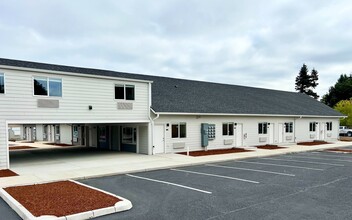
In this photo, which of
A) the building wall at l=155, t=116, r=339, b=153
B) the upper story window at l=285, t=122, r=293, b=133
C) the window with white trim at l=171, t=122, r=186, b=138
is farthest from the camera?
the upper story window at l=285, t=122, r=293, b=133

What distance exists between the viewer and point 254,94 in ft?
103

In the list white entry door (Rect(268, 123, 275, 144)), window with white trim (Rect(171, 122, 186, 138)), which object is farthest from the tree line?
window with white trim (Rect(171, 122, 186, 138))

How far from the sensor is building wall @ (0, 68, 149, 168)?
13.8 meters

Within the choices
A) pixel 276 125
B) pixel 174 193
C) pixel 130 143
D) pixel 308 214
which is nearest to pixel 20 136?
pixel 130 143

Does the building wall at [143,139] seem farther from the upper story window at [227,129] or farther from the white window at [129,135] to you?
the upper story window at [227,129]

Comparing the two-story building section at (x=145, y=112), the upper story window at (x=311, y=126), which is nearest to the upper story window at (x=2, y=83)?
the two-story building section at (x=145, y=112)

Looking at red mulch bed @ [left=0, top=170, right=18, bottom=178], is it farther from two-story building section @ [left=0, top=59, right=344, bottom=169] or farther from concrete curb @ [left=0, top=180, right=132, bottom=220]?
concrete curb @ [left=0, top=180, right=132, bottom=220]

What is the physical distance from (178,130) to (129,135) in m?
3.62

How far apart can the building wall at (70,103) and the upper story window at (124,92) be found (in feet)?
0.81

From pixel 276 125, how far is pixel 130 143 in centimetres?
1414

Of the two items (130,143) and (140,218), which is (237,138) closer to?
(130,143)

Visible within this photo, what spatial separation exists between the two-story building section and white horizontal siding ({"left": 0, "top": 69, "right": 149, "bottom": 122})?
1.6 inches

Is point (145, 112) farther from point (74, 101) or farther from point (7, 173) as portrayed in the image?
point (7, 173)

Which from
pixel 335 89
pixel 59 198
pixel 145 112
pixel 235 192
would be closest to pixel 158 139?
pixel 145 112
